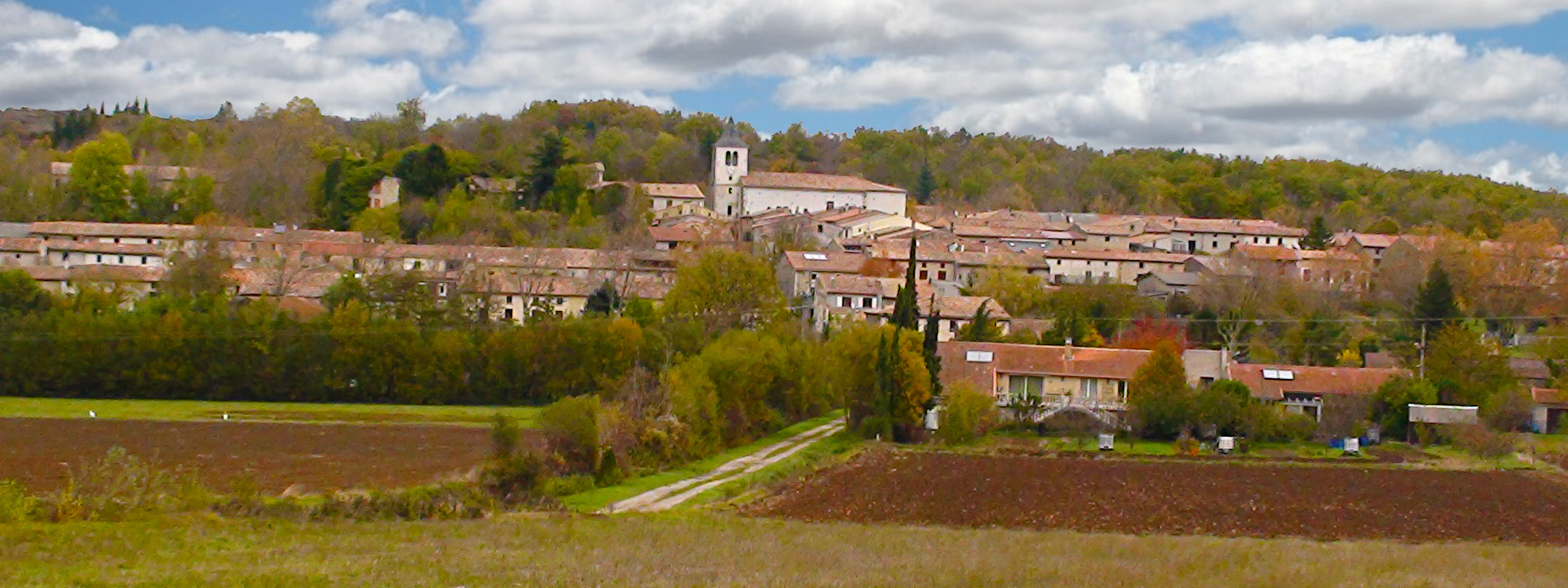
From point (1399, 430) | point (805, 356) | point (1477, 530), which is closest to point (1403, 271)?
point (1399, 430)

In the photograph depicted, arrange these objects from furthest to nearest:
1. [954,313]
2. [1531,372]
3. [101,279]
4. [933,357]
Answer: [954,313] < [101,279] < [1531,372] < [933,357]

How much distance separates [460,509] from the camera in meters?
25.6

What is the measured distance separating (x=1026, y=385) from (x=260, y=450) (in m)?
21.2

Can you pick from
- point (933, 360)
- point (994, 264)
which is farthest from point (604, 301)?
point (933, 360)

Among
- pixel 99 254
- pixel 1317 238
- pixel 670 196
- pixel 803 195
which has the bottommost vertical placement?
pixel 99 254

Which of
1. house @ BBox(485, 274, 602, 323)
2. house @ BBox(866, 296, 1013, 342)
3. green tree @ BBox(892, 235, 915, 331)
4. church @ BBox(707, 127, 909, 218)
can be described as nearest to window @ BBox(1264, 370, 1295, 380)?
green tree @ BBox(892, 235, 915, 331)

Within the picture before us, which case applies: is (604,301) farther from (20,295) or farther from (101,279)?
(20,295)

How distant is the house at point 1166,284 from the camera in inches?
2643

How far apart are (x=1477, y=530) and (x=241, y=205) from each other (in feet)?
235

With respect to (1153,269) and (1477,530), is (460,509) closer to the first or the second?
(1477,530)

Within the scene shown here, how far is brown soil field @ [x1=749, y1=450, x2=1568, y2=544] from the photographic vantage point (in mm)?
27391

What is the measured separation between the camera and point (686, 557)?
19.8 metres

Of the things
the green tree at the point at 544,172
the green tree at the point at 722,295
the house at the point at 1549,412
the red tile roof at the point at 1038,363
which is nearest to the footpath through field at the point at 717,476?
the red tile roof at the point at 1038,363

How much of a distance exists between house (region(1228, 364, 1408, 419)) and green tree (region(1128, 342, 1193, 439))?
2.69 m
